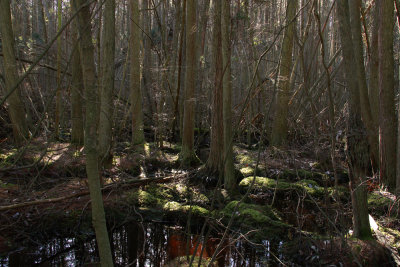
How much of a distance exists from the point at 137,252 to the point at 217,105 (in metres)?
3.83

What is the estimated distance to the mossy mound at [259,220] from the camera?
5.48m

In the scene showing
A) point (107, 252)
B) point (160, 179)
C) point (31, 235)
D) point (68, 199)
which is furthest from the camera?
point (160, 179)

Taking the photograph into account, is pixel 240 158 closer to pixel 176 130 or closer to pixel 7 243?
pixel 176 130

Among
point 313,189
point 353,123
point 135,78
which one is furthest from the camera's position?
point 135,78

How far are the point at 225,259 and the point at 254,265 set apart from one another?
42cm

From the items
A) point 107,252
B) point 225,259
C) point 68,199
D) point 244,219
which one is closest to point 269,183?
point 244,219

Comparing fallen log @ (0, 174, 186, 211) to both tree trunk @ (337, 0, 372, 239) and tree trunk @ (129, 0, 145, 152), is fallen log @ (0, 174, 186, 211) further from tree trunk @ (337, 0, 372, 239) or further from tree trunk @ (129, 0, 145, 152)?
tree trunk @ (337, 0, 372, 239)

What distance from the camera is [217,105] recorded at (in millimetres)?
7734

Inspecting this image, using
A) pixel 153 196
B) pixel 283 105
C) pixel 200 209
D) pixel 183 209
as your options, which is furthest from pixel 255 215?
pixel 283 105

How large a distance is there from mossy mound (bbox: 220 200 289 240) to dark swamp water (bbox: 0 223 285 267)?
199 mm

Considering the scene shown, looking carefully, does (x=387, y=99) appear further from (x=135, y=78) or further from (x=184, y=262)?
(x=135, y=78)

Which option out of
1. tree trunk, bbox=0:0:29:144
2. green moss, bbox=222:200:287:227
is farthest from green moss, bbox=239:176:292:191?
tree trunk, bbox=0:0:29:144

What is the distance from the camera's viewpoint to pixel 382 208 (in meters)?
5.84

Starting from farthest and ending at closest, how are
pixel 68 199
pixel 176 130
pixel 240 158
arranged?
pixel 176 130 → pixel 240 158 → pixel 68 199
